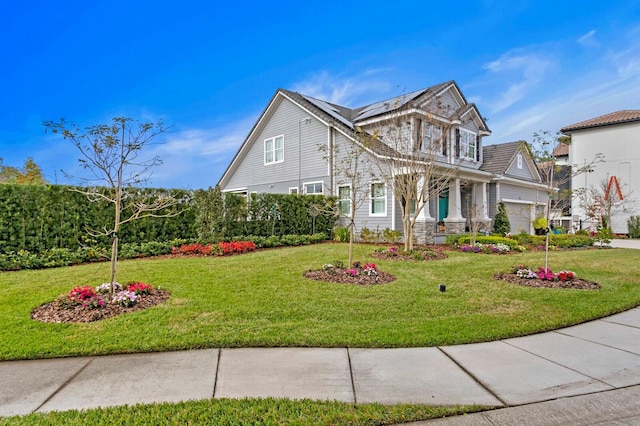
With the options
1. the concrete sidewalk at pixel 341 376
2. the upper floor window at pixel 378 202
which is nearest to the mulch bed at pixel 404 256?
the upper floor window at pixel 378 202

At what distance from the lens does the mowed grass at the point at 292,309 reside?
12.4 feet

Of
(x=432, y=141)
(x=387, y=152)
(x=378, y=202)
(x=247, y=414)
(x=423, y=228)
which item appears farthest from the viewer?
(x=378, y=202)

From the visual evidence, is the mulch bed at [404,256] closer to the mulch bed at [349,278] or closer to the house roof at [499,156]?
the mulch bed at [349,278]

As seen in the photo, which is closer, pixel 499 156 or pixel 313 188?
pixel 313 188

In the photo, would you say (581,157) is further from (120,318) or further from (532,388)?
(120,318)

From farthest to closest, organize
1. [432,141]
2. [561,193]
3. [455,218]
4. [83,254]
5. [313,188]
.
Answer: [313,188] → [455,218] → [561,193] → [432,141] → [83,254]

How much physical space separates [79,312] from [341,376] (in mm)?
3835

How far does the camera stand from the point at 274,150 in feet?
60.5

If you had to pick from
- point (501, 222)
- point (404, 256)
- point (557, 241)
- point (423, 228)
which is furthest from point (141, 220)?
point (501, 222)

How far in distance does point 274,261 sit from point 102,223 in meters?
5.63

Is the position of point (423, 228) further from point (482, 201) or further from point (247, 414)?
point (247, 414)

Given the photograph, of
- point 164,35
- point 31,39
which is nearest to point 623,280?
point 164,35

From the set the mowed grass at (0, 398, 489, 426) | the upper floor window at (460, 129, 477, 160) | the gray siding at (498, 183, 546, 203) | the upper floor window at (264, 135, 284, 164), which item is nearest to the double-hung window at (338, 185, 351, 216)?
the upper floor window at (264, 135, 284, 164)

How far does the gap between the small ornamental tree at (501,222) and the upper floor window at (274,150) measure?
11689 mm
